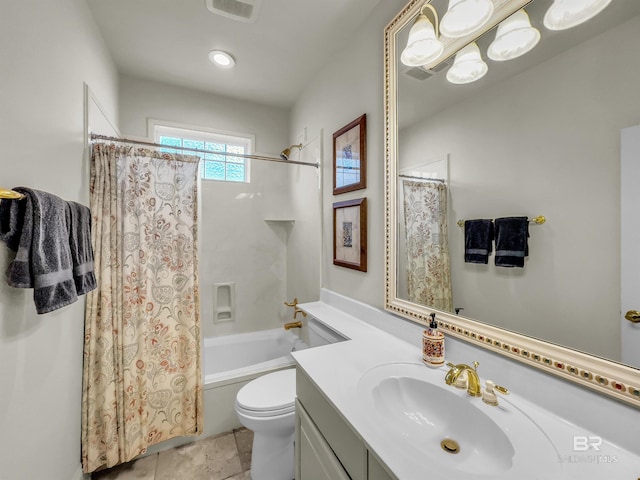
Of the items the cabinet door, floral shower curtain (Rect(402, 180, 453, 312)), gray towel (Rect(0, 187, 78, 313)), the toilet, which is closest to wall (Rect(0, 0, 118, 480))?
gray towel (Rect(0, 187, 78, 313))

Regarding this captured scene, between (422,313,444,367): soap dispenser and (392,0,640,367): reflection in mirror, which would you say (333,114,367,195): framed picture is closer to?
(392,0,640,367): reflection in mirror

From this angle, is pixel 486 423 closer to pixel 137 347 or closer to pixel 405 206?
pixel 405 206

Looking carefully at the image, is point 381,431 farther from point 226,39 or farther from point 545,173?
point 226,39

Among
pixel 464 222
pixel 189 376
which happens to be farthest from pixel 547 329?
pixel 189 376

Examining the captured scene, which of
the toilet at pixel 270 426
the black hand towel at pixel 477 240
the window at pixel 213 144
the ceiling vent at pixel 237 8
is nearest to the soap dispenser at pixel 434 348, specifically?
the black hand towel at pixel 477 240

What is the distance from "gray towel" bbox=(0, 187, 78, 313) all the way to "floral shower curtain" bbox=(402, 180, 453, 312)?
1.39m

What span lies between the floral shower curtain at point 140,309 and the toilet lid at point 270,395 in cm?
46

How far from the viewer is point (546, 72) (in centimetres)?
75

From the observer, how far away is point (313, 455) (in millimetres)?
936

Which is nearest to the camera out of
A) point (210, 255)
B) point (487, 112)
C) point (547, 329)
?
point (547, 329)

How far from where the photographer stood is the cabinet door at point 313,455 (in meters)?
0.81

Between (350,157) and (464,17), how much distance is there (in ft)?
2.78

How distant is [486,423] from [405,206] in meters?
0.88

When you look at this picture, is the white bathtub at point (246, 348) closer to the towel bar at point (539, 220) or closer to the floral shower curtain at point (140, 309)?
the floral shower curtain at point (140, 309)
